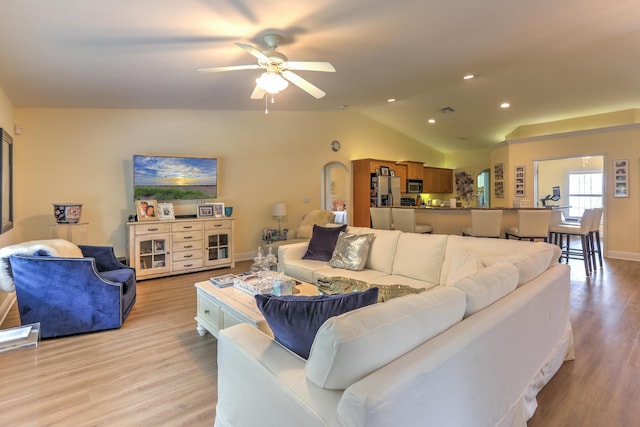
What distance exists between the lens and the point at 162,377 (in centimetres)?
227

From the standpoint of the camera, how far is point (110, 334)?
2.96 m

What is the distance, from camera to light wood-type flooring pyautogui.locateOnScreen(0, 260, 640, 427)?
1864 millimetres

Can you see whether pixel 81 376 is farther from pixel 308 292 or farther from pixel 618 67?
pixel 618 67

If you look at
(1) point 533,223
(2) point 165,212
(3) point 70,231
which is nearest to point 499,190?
(1) point 533,223

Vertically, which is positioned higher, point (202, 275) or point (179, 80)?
point (179, 80)

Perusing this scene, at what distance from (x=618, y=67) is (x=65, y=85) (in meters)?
7.21

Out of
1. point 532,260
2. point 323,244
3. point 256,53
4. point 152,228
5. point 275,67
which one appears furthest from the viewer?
point 152,228

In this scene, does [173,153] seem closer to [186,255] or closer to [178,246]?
[178,246]

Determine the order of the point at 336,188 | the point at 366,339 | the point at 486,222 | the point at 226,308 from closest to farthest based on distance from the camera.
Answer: the point at 366,339
the point at 226,308
the point at 486,222
the point at 336,188

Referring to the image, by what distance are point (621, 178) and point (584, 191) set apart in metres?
3.40

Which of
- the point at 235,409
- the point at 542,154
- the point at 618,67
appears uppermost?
the point at 618,67

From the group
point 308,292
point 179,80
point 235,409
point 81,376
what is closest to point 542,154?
point 308,292

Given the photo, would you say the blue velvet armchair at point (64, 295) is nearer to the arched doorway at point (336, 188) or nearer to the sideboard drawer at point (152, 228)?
the sideboard drawer at point (152, 228)

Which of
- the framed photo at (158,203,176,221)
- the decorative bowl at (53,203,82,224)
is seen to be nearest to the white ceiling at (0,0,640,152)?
the decorative bowl at (53,203,82,224)
